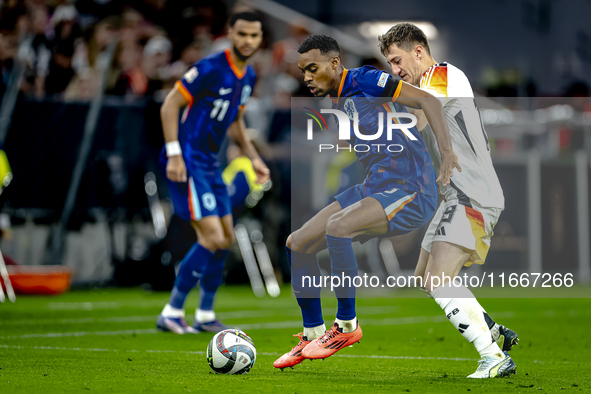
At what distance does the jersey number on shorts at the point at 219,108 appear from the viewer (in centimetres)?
677

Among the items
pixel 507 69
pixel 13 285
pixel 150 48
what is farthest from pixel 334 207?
pixel 507 69

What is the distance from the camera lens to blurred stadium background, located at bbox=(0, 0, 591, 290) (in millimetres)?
11016

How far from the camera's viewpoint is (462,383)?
4062 millimetres

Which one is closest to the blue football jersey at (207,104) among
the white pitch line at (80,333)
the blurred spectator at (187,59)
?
the white pitch line at (80,333)

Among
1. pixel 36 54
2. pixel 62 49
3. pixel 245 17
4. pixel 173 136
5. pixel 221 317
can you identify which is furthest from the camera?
pixel 62 49

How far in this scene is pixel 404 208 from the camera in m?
4.45

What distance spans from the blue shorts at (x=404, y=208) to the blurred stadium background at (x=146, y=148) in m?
6.27

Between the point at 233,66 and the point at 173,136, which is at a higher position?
the point at 233,66

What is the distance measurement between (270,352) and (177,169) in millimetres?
1795

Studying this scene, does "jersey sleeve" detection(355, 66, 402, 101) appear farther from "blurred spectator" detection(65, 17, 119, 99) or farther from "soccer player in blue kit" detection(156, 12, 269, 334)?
"blurred spectator" detection(65, 17, 119, 99)

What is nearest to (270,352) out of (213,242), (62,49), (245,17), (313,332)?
(313,332)

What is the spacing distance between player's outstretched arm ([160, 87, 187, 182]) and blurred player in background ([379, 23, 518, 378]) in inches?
96.3

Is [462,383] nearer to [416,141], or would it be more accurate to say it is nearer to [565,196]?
[416,141]

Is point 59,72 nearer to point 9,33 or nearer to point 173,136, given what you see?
point 9,33
